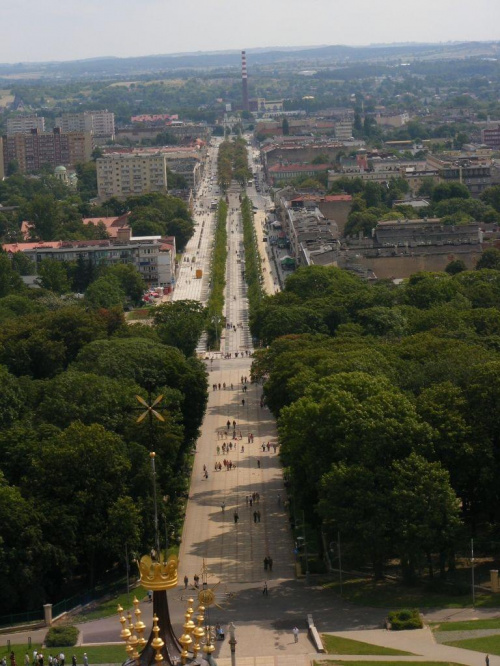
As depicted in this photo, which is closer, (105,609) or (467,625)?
(467,625)

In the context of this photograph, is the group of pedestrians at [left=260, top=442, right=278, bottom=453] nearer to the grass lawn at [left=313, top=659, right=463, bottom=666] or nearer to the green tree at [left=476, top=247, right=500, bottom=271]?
the grass lawn at [left=313, top=659, right=463, bottom=666]

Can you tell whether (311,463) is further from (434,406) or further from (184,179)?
(184,179)

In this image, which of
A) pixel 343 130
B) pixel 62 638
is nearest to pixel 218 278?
pixel 62 638

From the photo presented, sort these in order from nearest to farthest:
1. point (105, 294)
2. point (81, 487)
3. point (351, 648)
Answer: point (351, 648) < point (81, 487) < point (105, 294)

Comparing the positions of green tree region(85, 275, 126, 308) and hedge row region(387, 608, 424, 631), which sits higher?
hedge row region(387, 608, 424, 631)

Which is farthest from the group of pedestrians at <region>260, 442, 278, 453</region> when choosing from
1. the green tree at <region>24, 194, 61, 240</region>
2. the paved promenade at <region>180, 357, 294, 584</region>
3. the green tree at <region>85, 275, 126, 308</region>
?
the green tree at <region>24, 194, 61, 240</region>

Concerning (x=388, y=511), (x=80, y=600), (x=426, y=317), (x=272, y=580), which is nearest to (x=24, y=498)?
(x=80, y=600)

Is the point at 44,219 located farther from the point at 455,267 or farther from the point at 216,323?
the point at 216,323
